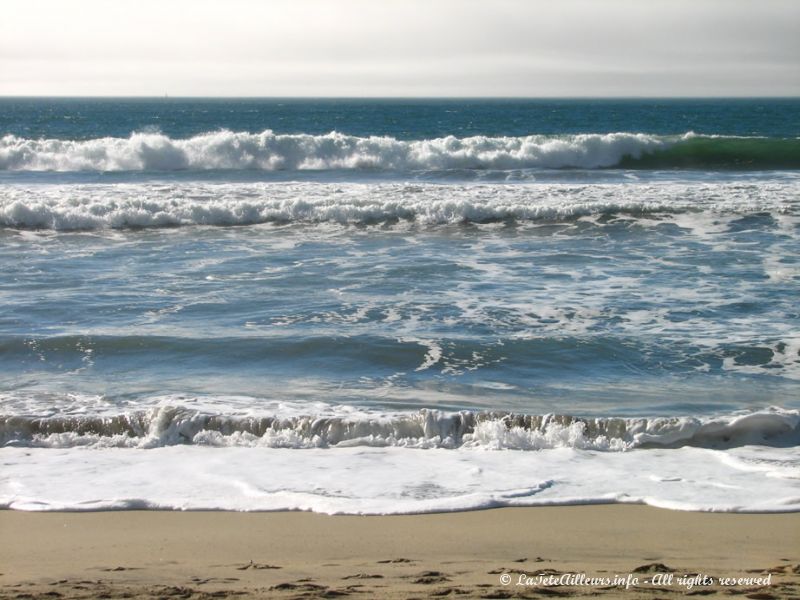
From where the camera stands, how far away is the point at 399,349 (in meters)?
8.95

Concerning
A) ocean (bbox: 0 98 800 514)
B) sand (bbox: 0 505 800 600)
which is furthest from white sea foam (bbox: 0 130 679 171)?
sand (bbox: 0 505 800 600)

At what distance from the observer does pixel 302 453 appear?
6504 millimetres

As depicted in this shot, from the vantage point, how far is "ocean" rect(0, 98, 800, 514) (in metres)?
6.00

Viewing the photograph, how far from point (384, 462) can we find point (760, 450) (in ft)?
8.32

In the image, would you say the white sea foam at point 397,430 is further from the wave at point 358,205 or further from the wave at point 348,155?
the wave at point 348,155

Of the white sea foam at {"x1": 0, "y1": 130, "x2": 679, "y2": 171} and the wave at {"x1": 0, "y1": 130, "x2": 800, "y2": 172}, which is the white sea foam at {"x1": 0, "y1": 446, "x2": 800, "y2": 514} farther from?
the white sea foam at {"x1": 0, "y1": 130, "x2": 679, "y2": 171}

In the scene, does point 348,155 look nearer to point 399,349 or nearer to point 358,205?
point 358,205

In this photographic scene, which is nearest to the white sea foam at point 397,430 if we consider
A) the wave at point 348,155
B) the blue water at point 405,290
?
the blue water at point 405,290

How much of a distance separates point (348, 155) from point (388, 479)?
23321mm

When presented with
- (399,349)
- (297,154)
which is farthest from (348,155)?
(399,349)

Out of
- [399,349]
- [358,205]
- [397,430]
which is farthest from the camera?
[358,205]

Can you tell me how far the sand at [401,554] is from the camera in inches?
164

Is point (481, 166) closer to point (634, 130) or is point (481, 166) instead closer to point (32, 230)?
point (32, 230)

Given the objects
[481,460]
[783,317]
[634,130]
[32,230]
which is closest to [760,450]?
[481,460]
